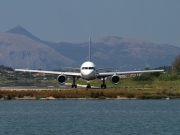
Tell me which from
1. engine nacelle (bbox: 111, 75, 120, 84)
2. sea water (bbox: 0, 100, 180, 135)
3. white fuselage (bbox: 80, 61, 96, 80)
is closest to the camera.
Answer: sea water (bbox: 0, 100, 180, 135)

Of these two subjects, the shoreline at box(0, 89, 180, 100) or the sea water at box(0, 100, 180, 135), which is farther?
the shoreline at box(0, 89, 180, 100)

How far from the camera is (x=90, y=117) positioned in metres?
65.2

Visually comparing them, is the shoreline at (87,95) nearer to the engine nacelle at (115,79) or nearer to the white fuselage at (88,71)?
the white fuselage at (88,71)

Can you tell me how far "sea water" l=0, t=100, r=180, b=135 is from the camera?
54688 mm

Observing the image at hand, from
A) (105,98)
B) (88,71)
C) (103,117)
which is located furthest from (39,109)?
(88,71)

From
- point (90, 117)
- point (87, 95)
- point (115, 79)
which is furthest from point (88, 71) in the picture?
point (90, 117)

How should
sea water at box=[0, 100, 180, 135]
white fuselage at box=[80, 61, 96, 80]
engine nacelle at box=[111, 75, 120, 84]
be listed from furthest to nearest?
engine nacelle at box=[111, 75, 120, 84]
white fuselage at box=[80, 61, 96, 80]
sea water at box=[0, 100, 180, 135]

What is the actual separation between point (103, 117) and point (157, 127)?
976 cm

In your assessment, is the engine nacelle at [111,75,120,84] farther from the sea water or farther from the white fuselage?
the sea water

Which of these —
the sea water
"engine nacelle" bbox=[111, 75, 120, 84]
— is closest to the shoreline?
the sea water

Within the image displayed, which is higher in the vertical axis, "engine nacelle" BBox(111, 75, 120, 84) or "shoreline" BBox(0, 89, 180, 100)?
"engine nacelle" BBox(111, 75, 120, 84)

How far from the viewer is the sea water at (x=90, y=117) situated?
179 ft

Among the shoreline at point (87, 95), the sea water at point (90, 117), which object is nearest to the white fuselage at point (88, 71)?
the shoreline at point (87, 95)

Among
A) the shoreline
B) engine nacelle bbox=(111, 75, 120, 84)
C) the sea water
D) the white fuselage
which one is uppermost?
the white fuselage
